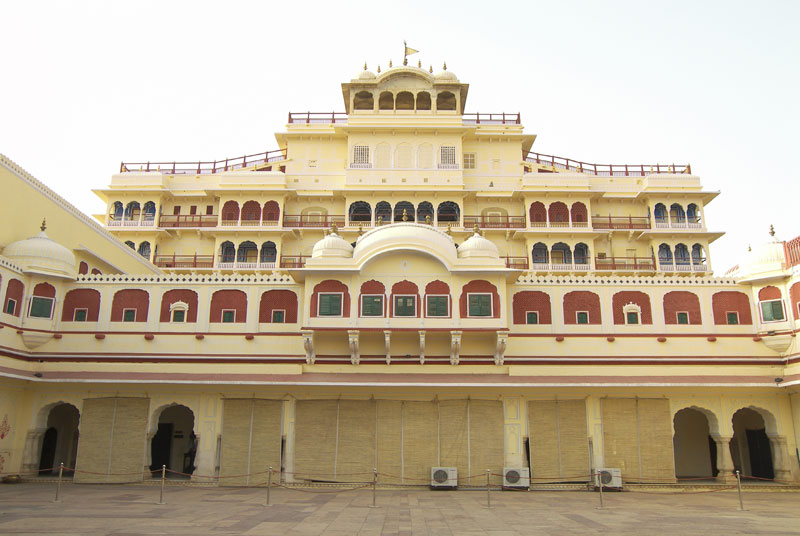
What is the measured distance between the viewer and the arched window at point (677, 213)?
46531 millimetres

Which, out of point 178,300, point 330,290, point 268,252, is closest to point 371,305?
point 330,290

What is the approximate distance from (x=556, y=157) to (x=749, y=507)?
108 feet

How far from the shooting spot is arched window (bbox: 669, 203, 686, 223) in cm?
4653

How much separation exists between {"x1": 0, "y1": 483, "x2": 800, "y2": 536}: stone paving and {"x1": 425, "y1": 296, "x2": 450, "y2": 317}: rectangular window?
7326 mm

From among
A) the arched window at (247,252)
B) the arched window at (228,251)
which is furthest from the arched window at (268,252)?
the arched window at (228,251)

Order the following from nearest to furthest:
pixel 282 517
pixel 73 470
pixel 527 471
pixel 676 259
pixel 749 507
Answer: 1. pixel 282 517
2. pixel 749 507
3. pixel 527 471
4. pixel 73 470
5. pixel 676 259

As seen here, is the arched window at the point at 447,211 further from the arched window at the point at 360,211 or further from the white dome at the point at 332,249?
the white dome at the point at 332,249

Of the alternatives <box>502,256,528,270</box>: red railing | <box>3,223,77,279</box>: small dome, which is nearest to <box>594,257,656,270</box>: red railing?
<box>502,256,528,270</box>: red railing

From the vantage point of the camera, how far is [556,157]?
1948 inches

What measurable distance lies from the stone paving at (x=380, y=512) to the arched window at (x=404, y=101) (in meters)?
31.9

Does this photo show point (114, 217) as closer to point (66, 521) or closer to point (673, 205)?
point (66, 521)

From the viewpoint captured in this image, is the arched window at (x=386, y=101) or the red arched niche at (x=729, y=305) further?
the arched window at (x=386, y=101)

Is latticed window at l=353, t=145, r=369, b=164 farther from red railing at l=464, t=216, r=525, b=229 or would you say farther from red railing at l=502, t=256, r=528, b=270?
red railing at l=502, t=256, r=528, b=270

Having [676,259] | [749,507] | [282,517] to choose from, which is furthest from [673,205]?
[282,517]
